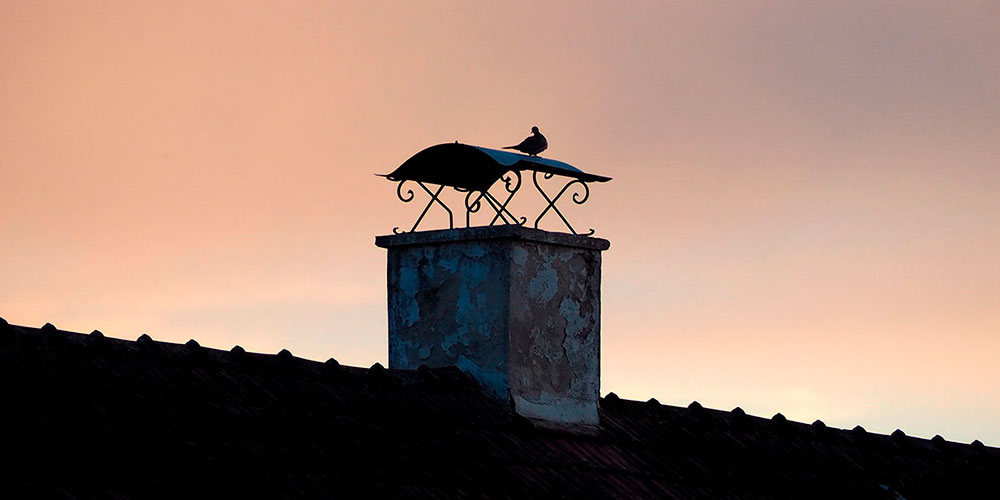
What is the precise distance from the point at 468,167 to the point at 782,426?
311 cm

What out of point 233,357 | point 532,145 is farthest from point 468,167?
point 233,357

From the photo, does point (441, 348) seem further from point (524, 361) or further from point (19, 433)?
point (19, 433)

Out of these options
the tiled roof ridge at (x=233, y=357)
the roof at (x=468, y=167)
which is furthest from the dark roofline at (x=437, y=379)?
the roof at (x=468, y=167)

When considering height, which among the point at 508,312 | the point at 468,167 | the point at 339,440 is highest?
the point at 468,167

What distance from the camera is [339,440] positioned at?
30.2 feet

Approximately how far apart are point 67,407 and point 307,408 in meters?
1.64

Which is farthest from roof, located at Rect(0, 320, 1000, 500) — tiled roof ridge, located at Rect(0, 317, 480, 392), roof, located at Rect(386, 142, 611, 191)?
roof, located at Rect(386, 142, 611, 191)

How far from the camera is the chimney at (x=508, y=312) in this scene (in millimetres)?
11055

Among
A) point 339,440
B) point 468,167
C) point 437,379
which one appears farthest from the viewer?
point 468,167

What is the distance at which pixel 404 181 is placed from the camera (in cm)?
1191

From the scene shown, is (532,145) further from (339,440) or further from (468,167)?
(339,440)

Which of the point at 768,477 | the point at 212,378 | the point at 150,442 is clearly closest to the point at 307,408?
the point at 212,378

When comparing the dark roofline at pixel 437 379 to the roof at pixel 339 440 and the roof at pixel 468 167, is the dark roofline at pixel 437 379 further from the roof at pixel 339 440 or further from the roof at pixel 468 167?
the roof at pixel 468 167

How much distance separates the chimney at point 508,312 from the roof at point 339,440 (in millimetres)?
234
